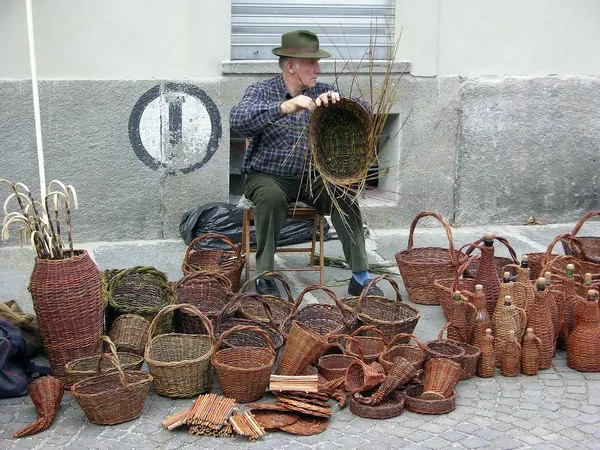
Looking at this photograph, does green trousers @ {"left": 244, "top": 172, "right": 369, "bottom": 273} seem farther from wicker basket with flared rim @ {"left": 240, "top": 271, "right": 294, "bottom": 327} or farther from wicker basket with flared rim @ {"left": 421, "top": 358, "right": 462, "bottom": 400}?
wicker basket with flared rim @ {"left": 421, "top": 358, "right": 462, "bottom": 400}

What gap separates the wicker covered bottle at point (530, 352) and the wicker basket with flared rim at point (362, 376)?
0.83m

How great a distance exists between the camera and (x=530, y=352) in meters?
4.27

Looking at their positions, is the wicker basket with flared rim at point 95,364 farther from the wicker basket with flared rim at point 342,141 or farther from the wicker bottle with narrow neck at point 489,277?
the wicker bottle with narrow neck at point 489,277

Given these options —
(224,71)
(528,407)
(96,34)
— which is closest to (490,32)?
(224,71)

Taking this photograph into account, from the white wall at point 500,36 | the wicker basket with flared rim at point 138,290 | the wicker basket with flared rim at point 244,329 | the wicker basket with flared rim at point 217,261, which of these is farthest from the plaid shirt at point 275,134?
the white wall at point 500,36

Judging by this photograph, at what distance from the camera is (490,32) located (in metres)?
6.66

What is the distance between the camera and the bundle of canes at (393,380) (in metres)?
3.85

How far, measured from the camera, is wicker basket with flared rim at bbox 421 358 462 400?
3.93 metres

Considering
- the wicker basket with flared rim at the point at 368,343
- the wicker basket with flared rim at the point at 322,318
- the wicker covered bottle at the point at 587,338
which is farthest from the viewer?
the wicker basket with flared rim at the point at 322,318

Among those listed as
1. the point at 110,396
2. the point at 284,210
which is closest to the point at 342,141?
the point at 284,210

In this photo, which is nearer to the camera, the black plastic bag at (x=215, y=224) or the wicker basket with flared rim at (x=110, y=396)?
the wicker basket with flared rim at (x=110, y=396)

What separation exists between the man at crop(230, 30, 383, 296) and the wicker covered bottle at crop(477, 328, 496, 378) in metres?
1.08

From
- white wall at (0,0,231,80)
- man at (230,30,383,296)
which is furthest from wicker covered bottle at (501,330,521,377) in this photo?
white wall at (0,0,231,80)

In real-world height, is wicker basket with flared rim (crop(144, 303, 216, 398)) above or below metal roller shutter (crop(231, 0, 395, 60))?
below
